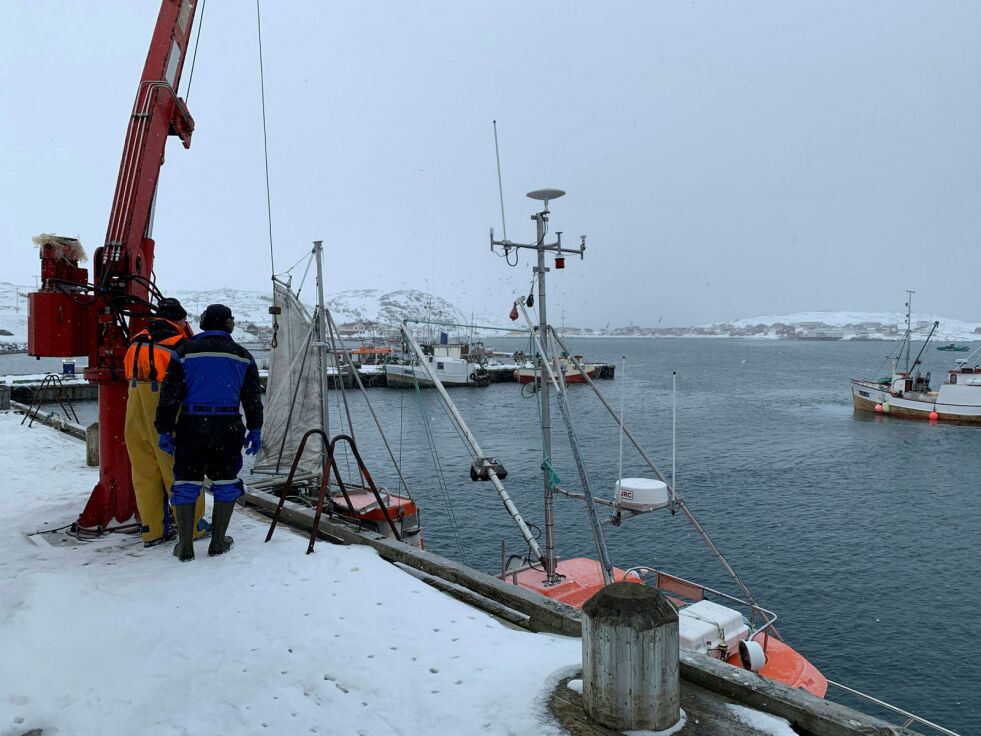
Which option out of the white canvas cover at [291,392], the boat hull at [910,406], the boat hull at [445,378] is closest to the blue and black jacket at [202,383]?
the white canvas cover at [291,392]

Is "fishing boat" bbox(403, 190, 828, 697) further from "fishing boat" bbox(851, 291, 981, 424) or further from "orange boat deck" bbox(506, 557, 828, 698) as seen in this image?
"fishing boat" bbox(851, 291, 981, 424)

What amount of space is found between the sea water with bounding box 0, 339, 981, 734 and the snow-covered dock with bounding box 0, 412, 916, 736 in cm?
686

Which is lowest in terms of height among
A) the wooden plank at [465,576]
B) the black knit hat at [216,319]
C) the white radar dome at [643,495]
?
the white radar dome at [643,495]

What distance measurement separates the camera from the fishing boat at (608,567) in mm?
7996

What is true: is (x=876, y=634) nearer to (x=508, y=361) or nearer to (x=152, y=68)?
(x=152, y=68)

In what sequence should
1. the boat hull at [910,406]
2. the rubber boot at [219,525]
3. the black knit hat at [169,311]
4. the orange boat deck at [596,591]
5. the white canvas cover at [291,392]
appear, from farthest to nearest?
the boat hull at [910,406], the white canvas cover at [291,392], the orange boat deck at [596,591], the black knit hat at [169,311], the rubber boot at [219,525]

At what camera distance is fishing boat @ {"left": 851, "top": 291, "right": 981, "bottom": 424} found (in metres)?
47.6

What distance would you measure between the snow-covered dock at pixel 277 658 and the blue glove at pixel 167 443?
104cm

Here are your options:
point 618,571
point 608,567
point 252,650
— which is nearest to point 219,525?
point 252,650

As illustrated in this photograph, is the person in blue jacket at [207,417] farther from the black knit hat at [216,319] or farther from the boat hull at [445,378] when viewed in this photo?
the boat hull at [445,378]

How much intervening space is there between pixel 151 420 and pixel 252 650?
279 centimetres

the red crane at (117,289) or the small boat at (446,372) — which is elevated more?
the red crane at (117,289)

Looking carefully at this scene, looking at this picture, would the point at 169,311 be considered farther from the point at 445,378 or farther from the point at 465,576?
the point at 445,378

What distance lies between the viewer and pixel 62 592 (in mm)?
4969
